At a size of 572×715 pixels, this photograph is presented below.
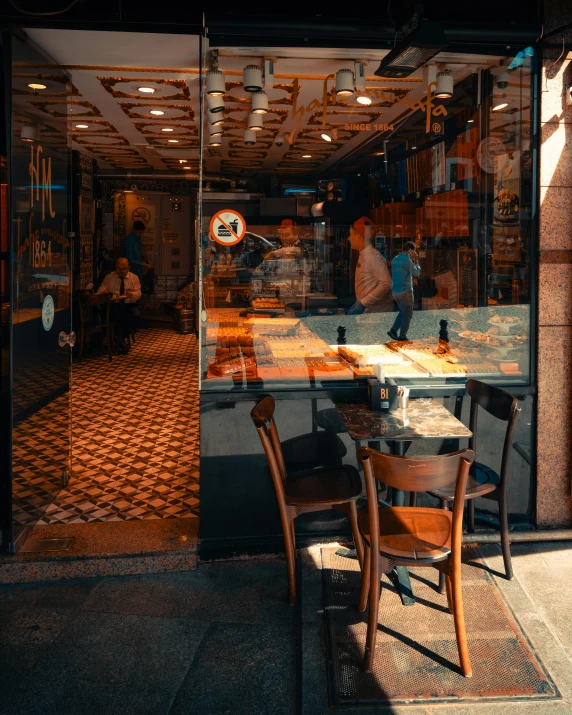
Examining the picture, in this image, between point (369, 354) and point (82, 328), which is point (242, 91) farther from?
point (82, 328)

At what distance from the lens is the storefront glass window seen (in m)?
4.43

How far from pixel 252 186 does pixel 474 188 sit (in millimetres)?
1470

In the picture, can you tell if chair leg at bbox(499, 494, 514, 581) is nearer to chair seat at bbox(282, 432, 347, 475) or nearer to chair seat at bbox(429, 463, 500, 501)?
chair seat at bbox(429, 463, 500, 501)

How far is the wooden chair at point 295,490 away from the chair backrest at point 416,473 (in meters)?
0.51

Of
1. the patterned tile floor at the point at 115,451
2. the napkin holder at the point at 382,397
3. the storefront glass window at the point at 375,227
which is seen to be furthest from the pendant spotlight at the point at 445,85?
the patterned tile floor at the point at 115,451

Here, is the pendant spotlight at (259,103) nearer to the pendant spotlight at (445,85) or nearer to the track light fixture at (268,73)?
the track light fixture at (268,73)

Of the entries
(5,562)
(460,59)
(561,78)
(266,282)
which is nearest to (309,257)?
(266,282)

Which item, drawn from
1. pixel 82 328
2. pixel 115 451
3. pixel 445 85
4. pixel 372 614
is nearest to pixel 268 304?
pixel 445 85

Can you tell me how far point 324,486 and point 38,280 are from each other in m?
2.10

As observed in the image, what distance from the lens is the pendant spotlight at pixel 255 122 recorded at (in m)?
4.48

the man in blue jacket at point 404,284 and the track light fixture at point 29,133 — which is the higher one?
the track light fixture at point 29,133

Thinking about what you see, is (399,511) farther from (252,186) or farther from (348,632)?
(252,186)

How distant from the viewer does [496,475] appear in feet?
12.8

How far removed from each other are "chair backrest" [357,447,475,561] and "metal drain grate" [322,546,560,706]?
522 millimetres
